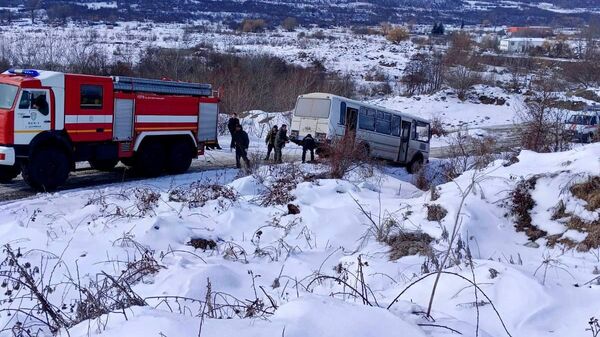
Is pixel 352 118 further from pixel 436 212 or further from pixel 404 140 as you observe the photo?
pixel 436 212

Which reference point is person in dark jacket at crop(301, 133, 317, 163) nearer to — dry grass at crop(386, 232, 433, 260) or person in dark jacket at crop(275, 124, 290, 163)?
person in dark jacket at crop(275, 124, 290, 163)

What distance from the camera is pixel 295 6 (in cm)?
17562

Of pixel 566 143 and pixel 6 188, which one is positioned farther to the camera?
pixel 566 143

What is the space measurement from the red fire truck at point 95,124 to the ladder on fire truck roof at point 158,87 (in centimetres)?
3

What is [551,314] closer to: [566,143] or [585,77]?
[566,143]

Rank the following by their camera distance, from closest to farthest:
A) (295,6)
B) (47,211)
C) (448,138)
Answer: (47,211) < (448,138) < (295,6)

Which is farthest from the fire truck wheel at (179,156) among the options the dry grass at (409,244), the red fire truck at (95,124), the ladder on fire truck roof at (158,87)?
the dry grass at (409,244)

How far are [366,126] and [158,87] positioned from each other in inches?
339

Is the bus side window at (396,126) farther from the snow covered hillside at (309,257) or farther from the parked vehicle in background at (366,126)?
the snow covered hillside at (309,257)

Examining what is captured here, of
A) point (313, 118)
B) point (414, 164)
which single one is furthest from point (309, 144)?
point (414, 164)

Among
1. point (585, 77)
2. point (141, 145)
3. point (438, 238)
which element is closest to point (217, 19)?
point (585, 77)

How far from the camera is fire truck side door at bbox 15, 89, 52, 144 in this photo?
14.6 metres

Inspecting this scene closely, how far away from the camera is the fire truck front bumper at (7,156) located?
14.4 metres

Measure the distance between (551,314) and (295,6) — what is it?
17547 cm
